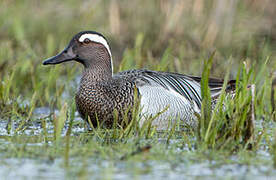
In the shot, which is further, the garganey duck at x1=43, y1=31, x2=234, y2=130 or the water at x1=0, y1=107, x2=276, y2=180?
the garganey duck at x1=43, y1=31, x2=234, y2=130

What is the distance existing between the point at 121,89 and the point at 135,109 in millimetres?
759

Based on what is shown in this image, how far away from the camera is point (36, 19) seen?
38.5 feet

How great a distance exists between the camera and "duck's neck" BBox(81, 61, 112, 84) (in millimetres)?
6156

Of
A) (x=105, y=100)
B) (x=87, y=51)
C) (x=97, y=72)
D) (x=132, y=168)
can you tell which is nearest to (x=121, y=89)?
(x=105, y=100)

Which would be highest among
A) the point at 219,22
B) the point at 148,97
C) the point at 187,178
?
the point at 219,22

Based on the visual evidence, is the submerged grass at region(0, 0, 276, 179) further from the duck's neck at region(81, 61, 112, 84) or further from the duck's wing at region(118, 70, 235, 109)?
the duck's wing at region(118, 70, 235, 109)

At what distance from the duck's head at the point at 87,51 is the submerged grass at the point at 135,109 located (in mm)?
464

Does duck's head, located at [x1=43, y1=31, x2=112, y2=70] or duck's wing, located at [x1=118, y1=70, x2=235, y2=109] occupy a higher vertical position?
duck's head, located at [x1=43, y1=31, x2=112, y2=70]

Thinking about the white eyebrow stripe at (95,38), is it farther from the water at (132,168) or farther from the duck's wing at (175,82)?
the water at (132,168)

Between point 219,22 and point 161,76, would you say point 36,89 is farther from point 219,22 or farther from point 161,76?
point 219,22

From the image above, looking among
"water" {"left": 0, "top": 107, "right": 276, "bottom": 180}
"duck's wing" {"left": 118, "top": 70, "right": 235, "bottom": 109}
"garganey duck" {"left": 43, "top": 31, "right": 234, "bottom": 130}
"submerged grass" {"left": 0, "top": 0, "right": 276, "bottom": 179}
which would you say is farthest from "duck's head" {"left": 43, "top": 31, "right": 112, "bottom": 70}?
"water" {"left": 0, "top": 107, "right": 276, "bottom": 180}

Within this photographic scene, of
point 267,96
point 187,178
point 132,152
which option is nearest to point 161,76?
point 267,96

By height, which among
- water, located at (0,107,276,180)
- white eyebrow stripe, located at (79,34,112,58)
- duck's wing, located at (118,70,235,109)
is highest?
white eyebrow stripe, located at (79,34,112,58)

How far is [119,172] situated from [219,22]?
740cm
